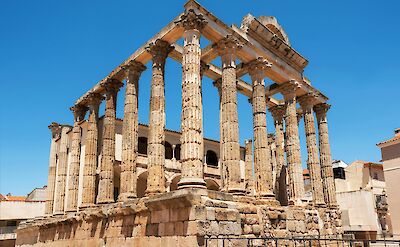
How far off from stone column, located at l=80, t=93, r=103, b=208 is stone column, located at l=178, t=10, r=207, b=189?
799 cm

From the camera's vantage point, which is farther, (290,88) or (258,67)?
(290,88)

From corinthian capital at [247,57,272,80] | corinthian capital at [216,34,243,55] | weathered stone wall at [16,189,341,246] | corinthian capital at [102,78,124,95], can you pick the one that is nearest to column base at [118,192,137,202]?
weathered stone wall at [16,189,341,246]

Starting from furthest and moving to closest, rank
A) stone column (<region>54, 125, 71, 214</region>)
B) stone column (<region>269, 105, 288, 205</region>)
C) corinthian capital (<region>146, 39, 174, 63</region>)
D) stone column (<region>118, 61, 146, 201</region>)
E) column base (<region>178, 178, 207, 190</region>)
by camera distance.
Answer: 1. stone column (<region>54, 125, 71, 214</region>)
2. stone column (<region>269, 105, 288, 205</region>)
3. stone column (<region>118, 61, 146, 201</region>)
4. corinthian capital (<region>146, 39, 174, 63</region>)
5. column base (<region>178, 178, 207, 190</region>)

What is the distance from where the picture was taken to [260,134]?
1552 centimetres

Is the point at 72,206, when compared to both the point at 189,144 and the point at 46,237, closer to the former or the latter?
the point at 46,237

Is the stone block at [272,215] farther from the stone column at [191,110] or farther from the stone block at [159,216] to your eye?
the stone block at [159,216]

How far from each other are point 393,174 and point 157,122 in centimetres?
2055

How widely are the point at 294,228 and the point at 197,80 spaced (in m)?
7.21

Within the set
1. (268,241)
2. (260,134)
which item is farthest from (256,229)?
(260,134)

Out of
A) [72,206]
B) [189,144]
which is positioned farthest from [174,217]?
[72,206]

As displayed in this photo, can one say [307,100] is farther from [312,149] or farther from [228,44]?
[228,44]

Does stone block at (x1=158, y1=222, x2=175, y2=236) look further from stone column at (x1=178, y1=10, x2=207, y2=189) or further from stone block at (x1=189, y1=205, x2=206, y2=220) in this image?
stone column at (x1=178, y1=10, x2=207, y2=189)

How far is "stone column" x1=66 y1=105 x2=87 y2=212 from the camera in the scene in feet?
Result: 62.8

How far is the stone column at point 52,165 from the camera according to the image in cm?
2203
